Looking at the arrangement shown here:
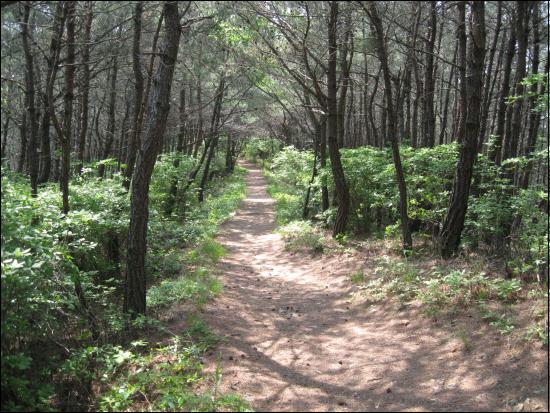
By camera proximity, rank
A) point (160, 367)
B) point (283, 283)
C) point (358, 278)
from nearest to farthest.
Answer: point (160, 367)
point (358, 278)
point (283, 283)

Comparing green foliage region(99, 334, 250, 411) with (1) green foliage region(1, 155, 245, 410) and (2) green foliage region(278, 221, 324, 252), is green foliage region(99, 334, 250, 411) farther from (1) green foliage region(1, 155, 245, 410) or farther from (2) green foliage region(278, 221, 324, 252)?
(2) green foliage region(278, 221, 324, 252)

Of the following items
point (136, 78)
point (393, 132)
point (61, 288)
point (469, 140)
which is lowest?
point (61, 288)

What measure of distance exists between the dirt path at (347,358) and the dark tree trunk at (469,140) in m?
2.10

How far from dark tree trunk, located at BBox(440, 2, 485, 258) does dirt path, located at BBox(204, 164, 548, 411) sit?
6.90ft

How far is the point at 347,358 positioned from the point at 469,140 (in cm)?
441

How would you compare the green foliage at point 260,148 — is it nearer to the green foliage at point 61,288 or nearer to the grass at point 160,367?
the green foliage at point 61,288

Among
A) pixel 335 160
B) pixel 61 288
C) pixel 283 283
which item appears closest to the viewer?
pixel 61 288

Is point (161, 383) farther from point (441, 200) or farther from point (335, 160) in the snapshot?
point (335, 160)

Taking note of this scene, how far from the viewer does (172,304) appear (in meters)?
6.98

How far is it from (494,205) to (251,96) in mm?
13910

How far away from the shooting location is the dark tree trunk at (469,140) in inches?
288

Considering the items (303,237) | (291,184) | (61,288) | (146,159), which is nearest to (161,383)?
→ (61,288)

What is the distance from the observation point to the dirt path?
4.34 m

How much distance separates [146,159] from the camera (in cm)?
609
